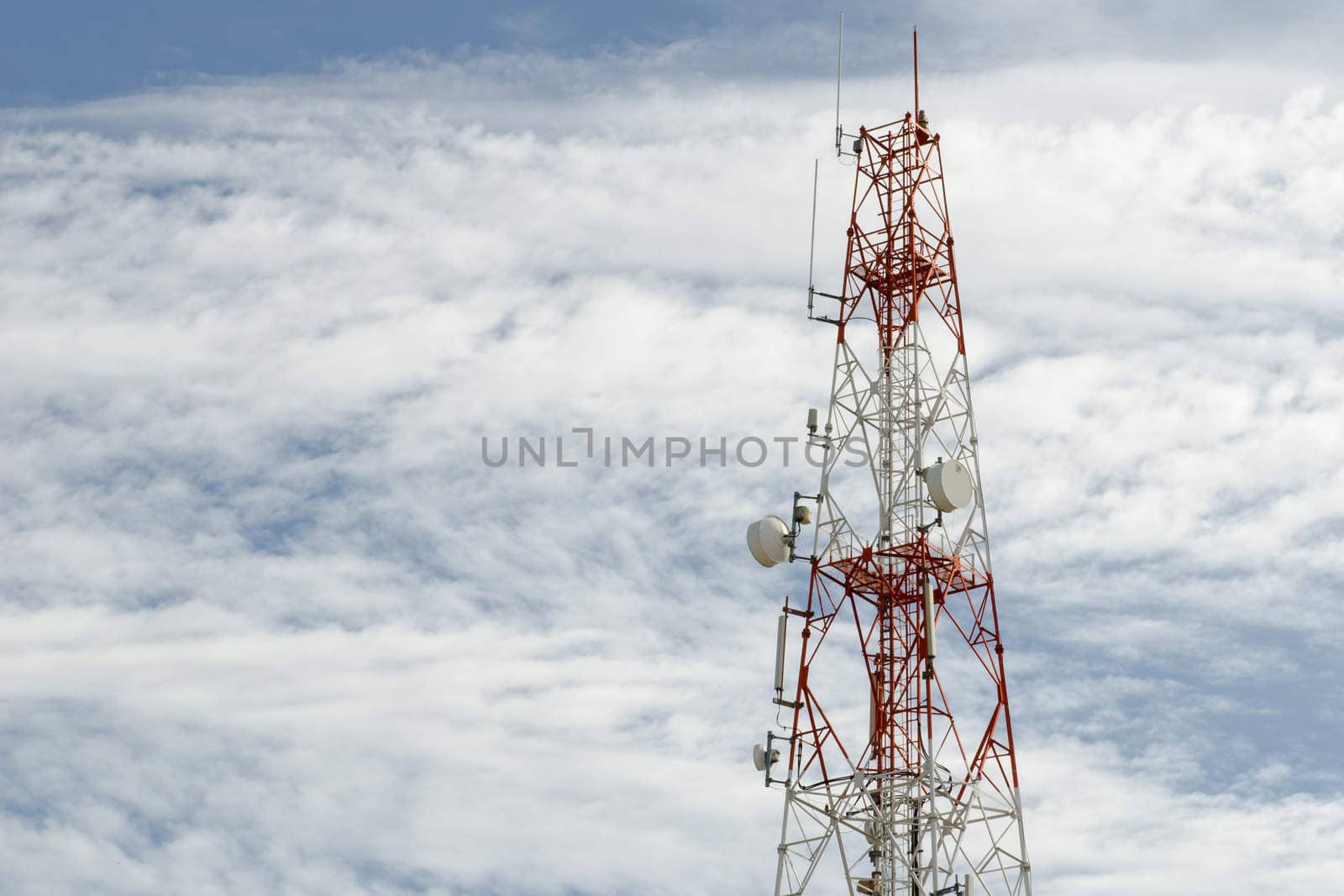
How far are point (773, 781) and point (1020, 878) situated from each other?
8872 mm

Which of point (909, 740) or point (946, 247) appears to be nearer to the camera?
point (909, 740)

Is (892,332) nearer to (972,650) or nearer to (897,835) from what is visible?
(972,650)

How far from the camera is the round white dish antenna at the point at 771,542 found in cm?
7412

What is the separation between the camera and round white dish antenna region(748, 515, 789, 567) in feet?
243

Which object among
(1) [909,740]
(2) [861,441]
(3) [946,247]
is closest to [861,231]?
(3) [946,247]

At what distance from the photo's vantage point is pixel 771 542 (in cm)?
7419

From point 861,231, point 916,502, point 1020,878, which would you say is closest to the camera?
point 1020,878

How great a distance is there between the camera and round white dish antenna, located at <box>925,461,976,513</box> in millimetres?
71625

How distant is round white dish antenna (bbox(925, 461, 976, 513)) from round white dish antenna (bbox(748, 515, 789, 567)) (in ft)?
18.2

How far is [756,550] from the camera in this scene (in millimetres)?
74500

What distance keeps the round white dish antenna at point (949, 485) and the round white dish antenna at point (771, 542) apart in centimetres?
554

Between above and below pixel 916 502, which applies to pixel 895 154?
above

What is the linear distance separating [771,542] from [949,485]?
6.76 m

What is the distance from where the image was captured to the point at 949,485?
71.7 metres
